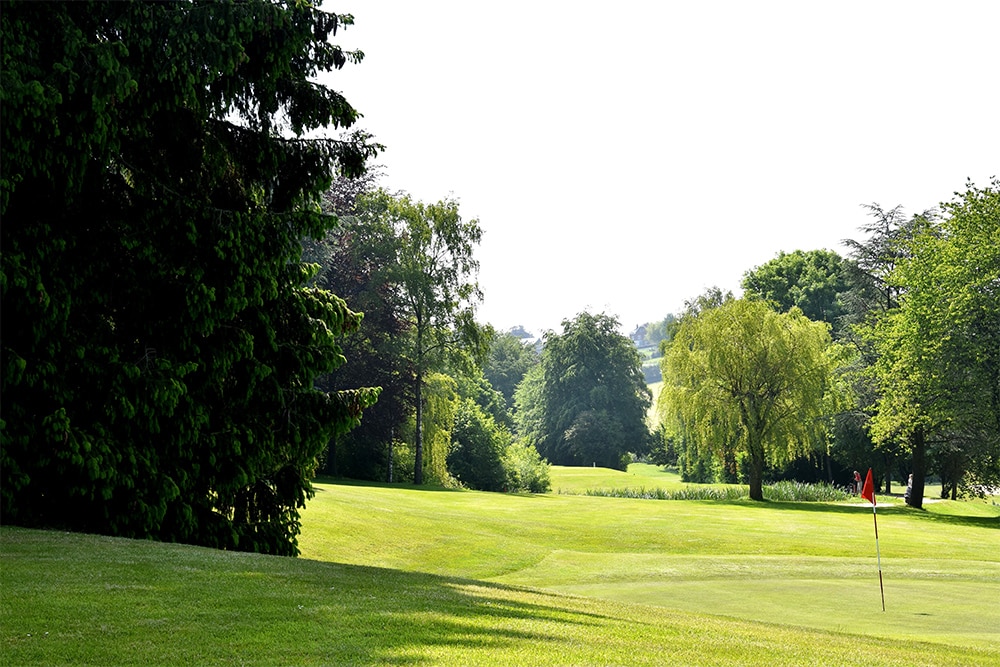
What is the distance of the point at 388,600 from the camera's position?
28.8 ft

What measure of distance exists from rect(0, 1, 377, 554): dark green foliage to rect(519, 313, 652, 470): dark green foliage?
69.2 m

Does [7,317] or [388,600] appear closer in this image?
[388,600]

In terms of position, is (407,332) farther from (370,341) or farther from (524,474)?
(524,474)

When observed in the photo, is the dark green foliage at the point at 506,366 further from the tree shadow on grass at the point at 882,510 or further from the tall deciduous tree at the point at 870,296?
the tree shadow on grass at the point at 882,510

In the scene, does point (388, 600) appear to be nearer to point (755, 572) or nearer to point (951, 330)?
point (755, 572)

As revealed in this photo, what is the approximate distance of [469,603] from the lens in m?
9.21

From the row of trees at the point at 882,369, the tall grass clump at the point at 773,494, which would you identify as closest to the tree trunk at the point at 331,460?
the tall grass clump at the point at 773,494

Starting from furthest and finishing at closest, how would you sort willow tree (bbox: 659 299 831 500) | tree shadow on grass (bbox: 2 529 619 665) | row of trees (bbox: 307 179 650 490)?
row of trees (bbox: 307 179 650 490) → willow tree (bbox: 659 299 831 500) → tree shadow on grass (bbox: 2 529 619 665)

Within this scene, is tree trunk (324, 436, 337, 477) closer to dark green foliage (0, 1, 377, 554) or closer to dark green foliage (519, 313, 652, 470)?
dark green foliage (0, 1, 377, 554)

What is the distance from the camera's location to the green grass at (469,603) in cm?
670

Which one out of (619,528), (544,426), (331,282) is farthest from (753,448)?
(544,426)

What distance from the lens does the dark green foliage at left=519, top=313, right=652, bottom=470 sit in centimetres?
8244

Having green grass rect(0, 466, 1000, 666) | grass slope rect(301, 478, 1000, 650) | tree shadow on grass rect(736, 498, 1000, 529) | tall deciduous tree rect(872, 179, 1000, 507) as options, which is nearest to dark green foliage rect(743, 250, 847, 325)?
tall deciduous tree rect(872, 179, 1000, 507)

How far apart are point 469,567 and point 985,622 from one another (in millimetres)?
10441
